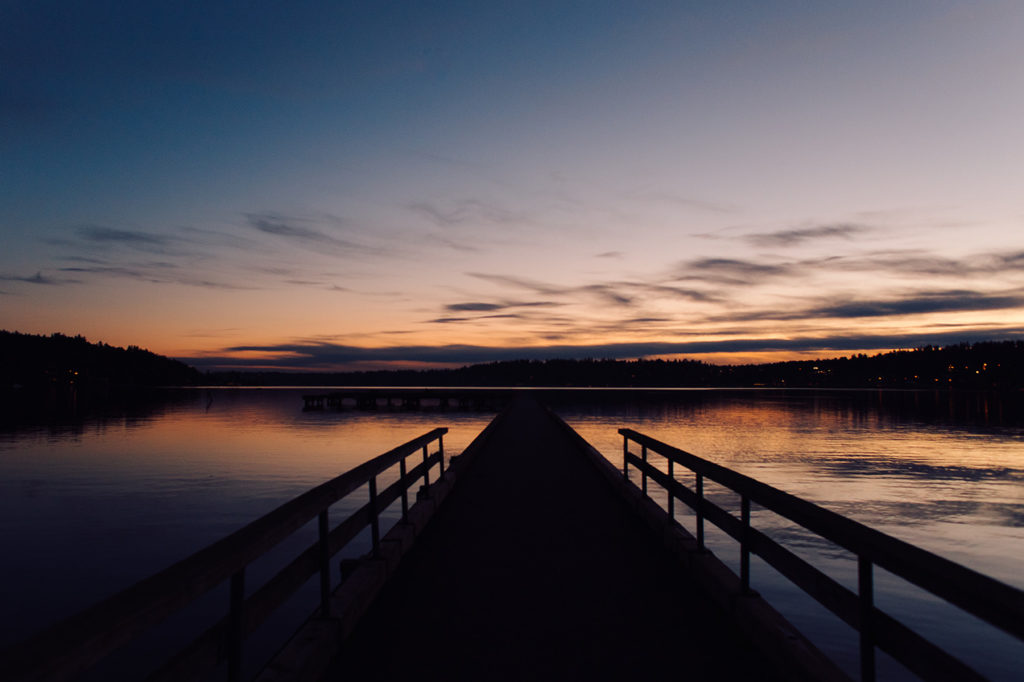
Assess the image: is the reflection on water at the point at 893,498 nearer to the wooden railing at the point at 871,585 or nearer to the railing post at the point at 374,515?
the wooden railing at the point at 871,585

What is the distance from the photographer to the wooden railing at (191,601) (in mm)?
1778

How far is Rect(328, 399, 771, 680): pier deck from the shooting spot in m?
4.43

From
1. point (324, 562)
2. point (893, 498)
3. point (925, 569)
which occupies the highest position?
point (925, 569)

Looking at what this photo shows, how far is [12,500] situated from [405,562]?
16.7 m

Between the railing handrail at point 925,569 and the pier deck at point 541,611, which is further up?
the railing handrail at point 925,569

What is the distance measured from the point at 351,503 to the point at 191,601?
14084 mm

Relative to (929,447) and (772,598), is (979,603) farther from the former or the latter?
(929,447)

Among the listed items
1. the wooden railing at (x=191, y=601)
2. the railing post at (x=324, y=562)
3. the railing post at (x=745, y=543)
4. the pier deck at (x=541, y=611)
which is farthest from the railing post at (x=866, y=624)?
the railing post at (x=324, y=562)

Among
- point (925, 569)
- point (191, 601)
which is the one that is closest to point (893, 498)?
point (925, 569)

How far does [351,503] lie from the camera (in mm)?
16344

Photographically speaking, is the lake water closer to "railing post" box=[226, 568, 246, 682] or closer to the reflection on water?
the reflection on water

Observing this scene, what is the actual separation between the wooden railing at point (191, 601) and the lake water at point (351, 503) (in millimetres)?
4077

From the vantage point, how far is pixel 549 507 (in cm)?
998

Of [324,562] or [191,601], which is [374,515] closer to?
[324,562]
